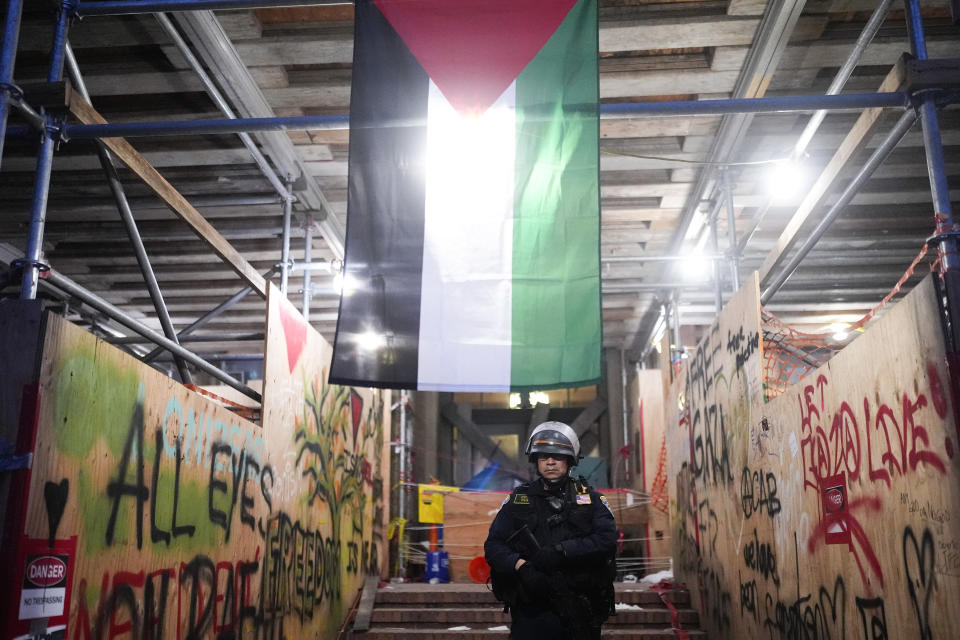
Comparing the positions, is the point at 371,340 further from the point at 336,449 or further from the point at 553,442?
the point at 336,449

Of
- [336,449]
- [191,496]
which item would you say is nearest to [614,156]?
[336,449]

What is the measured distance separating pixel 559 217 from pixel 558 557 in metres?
2.04

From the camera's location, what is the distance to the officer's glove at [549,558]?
16.4 feet

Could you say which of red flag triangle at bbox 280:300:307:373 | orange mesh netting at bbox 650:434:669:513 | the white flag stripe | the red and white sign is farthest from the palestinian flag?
orange mesh netting at bbox 650:434:669:513

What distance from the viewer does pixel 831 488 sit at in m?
5.25

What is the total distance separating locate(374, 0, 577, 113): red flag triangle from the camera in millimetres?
4934

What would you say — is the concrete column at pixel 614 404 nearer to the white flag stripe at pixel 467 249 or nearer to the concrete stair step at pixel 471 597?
the concrete stair step at pixel 471 597

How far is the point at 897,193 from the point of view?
903 centimetres

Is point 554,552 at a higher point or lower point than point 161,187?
lower

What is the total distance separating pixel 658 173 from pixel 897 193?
2.65m

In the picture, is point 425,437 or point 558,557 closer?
point 558,557

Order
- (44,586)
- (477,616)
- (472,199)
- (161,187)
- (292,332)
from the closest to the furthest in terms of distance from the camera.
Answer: (44,586) → (472,199) → (161,187) → (292,332) → (477,616)

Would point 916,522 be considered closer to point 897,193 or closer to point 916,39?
point 916,39

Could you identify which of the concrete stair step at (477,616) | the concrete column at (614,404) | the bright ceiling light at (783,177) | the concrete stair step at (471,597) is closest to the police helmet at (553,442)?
the concrete stair step at (477,616)
